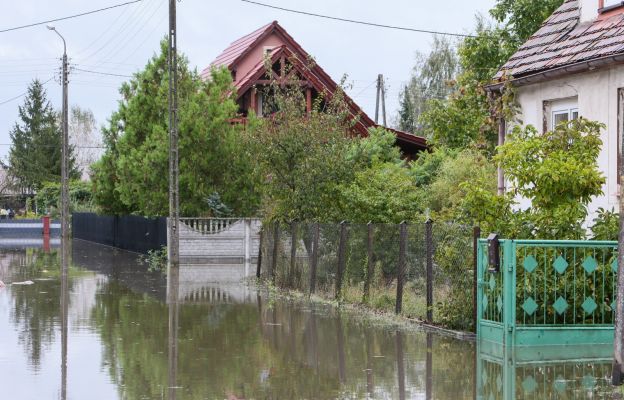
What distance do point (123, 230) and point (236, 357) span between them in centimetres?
3451

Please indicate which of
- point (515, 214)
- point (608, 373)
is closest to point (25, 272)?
point (515, 214)

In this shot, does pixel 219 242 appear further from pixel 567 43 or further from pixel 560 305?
pixel 560 305

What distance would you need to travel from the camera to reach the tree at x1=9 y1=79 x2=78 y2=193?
86.3 meters

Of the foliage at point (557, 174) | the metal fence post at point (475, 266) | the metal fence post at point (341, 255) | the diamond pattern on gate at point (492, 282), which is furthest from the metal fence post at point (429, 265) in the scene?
the metal fence post at point (341, 255)

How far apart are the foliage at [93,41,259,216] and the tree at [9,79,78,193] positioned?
43775 mm

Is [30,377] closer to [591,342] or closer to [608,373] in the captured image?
[608,373]

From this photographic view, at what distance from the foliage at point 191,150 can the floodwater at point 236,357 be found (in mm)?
13761

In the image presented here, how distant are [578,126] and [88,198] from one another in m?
56.9

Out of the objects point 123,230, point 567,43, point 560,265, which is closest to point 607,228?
point 560,265

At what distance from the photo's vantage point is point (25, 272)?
3158 cm

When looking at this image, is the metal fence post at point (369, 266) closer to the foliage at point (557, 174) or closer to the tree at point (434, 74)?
the foliage at point (557, 174)

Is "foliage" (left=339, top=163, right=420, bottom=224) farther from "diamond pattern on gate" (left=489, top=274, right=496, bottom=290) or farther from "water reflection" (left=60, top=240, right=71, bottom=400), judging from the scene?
"diamond pattern on gate" (left=489, top=274, right=496, bottom=290)

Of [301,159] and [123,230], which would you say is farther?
[123,230]

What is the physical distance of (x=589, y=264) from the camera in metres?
15.0
